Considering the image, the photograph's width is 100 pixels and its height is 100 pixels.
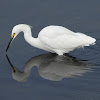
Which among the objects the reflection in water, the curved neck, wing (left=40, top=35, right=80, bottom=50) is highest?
the curved neck

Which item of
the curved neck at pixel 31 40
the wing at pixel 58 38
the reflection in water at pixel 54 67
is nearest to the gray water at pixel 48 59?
the reflection in water at pixel 54 67

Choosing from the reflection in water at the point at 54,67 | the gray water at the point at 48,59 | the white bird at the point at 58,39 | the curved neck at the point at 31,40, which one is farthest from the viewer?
the curved neck at the point at 31,40

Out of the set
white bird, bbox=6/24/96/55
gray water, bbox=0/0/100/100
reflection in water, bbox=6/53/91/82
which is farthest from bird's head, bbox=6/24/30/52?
reflection in water, bbox=6/53/91/82

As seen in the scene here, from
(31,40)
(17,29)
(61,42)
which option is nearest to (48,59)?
(61,42)

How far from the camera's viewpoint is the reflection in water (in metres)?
8.20

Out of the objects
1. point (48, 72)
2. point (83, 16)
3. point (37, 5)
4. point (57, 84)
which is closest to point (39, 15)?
point (37, 5)

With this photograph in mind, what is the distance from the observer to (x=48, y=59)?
9.14 metres

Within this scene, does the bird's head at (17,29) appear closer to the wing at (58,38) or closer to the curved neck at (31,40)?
the curved neck at (31,40)

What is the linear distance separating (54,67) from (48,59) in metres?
0.56

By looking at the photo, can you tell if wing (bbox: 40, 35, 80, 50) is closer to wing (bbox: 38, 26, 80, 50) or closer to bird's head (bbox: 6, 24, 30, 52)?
wing (bbox: 38, 26, 80, 50)

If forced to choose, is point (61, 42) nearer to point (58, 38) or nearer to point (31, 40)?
point (58, 38)

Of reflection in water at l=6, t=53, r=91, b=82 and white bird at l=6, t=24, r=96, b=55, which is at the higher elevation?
white bird at l=6, t=24, r=96, b=55

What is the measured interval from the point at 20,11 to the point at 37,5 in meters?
0.58

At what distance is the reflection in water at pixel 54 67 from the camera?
820 centimetres
